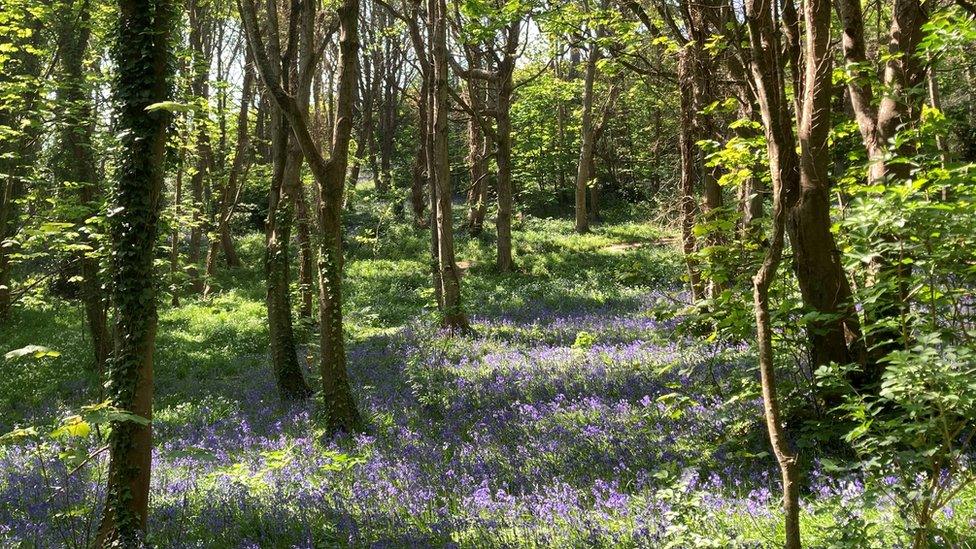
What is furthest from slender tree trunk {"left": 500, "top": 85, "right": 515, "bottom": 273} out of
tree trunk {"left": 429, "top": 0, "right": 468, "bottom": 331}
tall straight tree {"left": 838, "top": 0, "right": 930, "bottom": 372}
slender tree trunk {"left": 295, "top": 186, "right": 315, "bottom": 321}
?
tall straight tree {"left": 838, "top": 0, "right": 930, "bottom": 372}

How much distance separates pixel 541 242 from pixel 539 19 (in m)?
13.7

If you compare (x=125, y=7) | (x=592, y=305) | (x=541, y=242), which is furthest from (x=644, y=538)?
(x=541, y=242)

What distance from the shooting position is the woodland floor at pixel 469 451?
14.1 ft

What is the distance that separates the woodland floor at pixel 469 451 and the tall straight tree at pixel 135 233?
17.3 inches

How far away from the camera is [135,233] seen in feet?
15.1

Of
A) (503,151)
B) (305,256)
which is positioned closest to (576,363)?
(305,256)

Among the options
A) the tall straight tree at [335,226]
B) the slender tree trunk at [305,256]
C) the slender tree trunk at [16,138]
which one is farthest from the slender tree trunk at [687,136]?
the slender tree trunk at [16,138]

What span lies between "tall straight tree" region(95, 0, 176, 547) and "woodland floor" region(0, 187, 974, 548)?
439mm

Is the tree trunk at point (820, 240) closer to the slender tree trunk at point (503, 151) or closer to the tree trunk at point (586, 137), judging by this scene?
the slender tree trunk at point (503, 151)

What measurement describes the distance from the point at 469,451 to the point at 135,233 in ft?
12.4

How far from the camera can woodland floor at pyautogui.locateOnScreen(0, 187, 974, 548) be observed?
14.1 feet

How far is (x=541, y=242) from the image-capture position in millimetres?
26656

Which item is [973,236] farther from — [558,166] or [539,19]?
[558,166]

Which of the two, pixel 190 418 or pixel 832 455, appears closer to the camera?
pixel 832 455
